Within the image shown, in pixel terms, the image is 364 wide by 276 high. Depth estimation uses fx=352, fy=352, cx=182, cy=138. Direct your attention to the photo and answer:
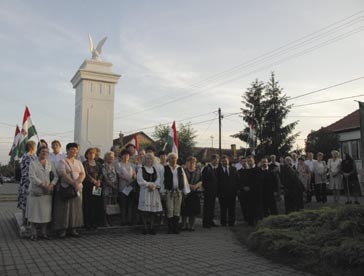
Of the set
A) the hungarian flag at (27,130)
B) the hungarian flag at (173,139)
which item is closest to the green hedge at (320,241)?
the hungarian flag at (173,139)

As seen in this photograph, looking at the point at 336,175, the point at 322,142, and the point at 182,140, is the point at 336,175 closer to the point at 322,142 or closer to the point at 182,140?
the point at 322,142

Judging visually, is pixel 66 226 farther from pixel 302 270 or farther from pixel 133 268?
pixel 302 270

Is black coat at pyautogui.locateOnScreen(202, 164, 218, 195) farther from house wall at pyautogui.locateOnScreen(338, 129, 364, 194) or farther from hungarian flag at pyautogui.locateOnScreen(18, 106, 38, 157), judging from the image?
house wall at pyautogui.locateOnScreen(338, 129, 364, 194)

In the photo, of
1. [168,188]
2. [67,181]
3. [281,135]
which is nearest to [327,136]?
[281,135]

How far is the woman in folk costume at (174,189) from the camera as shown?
7.52 m

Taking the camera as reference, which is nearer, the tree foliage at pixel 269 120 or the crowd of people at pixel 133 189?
the crowd of people at pixel 133 189

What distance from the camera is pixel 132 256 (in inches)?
206

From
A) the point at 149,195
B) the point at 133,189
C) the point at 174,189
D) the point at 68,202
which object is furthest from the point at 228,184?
the point at 68,202

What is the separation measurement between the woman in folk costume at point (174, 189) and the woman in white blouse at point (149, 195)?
8.3 inches

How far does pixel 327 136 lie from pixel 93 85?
18.5 metres

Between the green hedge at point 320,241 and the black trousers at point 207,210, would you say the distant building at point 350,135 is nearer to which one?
the black trousers at point 207,210

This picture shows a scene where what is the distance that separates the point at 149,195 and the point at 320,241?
3491 mm

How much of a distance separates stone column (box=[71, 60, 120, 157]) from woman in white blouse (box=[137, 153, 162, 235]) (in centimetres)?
563

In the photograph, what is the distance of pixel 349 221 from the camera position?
5.25m
